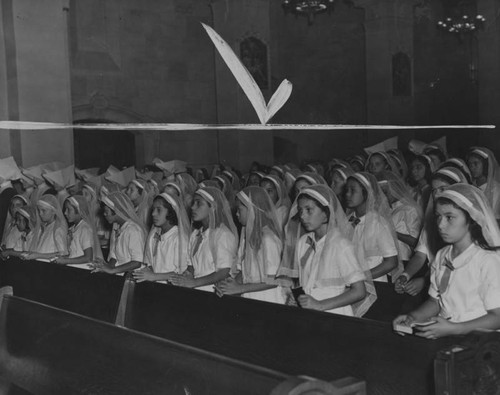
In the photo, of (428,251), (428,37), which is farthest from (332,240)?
(428,37)

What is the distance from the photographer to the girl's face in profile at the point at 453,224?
4012 millimetres

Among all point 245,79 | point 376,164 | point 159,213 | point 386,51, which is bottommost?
point 159,213

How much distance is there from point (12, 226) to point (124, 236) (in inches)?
113

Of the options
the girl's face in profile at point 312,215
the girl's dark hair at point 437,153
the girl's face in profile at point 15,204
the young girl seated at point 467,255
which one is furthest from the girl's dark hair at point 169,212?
the girl's dark hair at point 437,153

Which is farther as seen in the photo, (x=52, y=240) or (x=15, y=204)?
(x=15, y=204)

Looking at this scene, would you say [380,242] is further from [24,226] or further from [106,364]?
[24,226]

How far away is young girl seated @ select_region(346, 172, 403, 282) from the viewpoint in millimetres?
6035

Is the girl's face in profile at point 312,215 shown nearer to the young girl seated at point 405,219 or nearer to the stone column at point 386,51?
the young girl seated at point 405,219

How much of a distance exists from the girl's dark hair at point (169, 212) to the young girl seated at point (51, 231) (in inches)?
81.4

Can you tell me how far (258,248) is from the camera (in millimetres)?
5797

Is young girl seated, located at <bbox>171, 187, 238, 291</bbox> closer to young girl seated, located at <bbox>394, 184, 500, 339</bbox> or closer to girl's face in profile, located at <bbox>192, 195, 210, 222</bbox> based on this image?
girl's face in profile, located at <bbox>192, 195, 210, 222</bbox>

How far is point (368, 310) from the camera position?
572 cm

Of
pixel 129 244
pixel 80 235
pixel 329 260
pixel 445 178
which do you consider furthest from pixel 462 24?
pixel 329 260

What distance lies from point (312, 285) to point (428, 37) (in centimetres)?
1569
